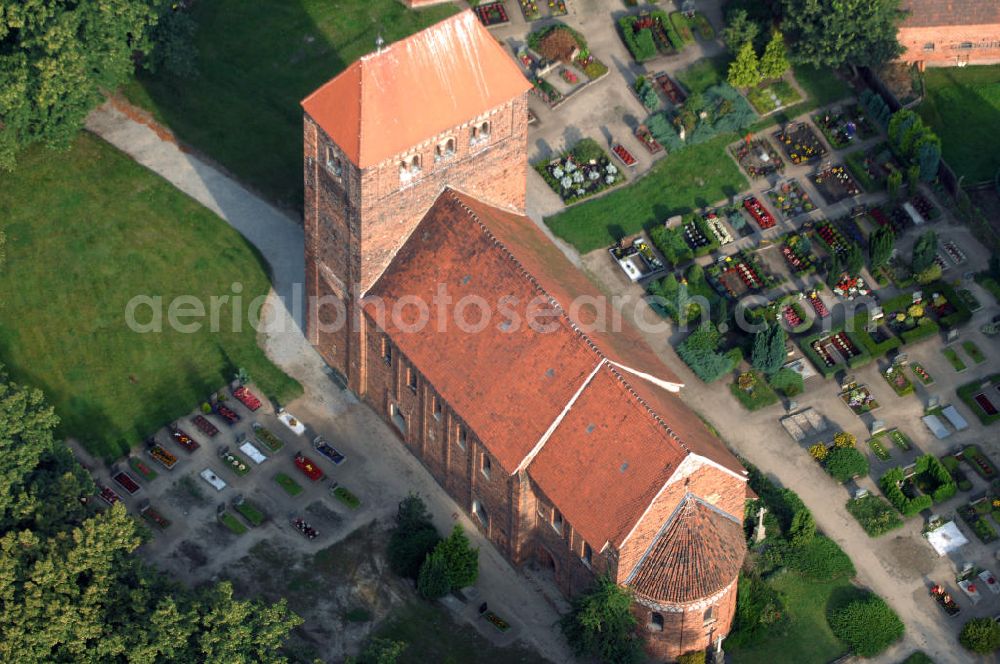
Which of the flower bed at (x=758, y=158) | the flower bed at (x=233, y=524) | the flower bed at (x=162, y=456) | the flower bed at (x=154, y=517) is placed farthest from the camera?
the flower bed at (x=758, y=158)

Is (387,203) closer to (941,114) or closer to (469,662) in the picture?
(469,662)

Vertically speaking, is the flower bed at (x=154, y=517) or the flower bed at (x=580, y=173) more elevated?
the flower bed at (x=154, y=517)

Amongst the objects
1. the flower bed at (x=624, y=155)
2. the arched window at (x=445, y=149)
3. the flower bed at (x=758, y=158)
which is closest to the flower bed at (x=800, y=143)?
the flower bed at (x=758, y=158)

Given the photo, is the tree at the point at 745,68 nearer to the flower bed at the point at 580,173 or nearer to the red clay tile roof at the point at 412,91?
the flower bed at the point at 580,173

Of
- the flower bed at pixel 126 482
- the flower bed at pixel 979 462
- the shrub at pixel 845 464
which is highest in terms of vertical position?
the flower bed at pixel 126 482

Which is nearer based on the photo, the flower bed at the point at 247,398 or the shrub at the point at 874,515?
the shrub at the point at 874,515

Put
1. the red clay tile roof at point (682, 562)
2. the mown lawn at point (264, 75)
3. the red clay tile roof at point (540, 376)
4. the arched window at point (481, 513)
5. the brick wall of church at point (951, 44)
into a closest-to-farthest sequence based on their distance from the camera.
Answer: the red clay tile roof at point (540, 376) < the red clay tile roof at point (682, 562) < the arched window at point (481, 513) < the mown lawn at point (264, 75) < the brick wall of church at point (951, 44)

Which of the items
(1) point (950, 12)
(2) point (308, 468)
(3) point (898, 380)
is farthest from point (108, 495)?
(1) point (950, 12)

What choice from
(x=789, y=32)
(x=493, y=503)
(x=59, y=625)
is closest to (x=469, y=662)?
(x=493, y=503)
